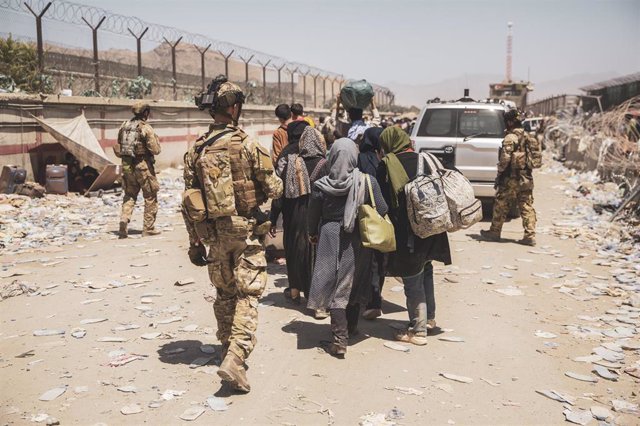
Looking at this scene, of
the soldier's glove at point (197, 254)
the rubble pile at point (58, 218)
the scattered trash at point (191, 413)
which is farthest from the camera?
the rubble pile at point (58, 218)

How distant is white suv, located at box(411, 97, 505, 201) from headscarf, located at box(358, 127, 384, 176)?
4.54 metres

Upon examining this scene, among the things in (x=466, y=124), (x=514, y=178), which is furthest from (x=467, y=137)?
(x=514, y=178)

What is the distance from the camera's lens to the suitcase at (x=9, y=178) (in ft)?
34.7

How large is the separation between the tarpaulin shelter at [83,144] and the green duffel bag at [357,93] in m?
7.75

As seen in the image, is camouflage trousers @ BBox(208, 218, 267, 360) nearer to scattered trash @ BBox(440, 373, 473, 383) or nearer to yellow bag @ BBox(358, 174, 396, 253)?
yellow bag @ BBox(358, 174, 396, 253)

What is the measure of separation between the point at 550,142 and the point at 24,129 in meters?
22.9

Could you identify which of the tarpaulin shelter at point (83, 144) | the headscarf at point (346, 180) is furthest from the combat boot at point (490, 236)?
the tarpaulin shelter at point (83, 144)

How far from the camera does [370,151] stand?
4.97 metres

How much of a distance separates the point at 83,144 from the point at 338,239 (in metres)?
8.89

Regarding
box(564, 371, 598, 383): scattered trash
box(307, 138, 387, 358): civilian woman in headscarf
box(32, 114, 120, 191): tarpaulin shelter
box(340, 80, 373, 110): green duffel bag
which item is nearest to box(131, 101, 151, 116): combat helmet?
box(340, 80, 373, 110): green duffel bag

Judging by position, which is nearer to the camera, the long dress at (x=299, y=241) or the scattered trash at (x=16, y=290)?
the long dress at (x=299, y=241)

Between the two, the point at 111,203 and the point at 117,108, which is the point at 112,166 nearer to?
the point at 111,203

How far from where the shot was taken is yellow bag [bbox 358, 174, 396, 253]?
14.1 feet

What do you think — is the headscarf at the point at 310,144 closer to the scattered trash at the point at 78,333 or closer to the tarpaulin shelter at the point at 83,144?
the scattered trash at the point at 78,333
